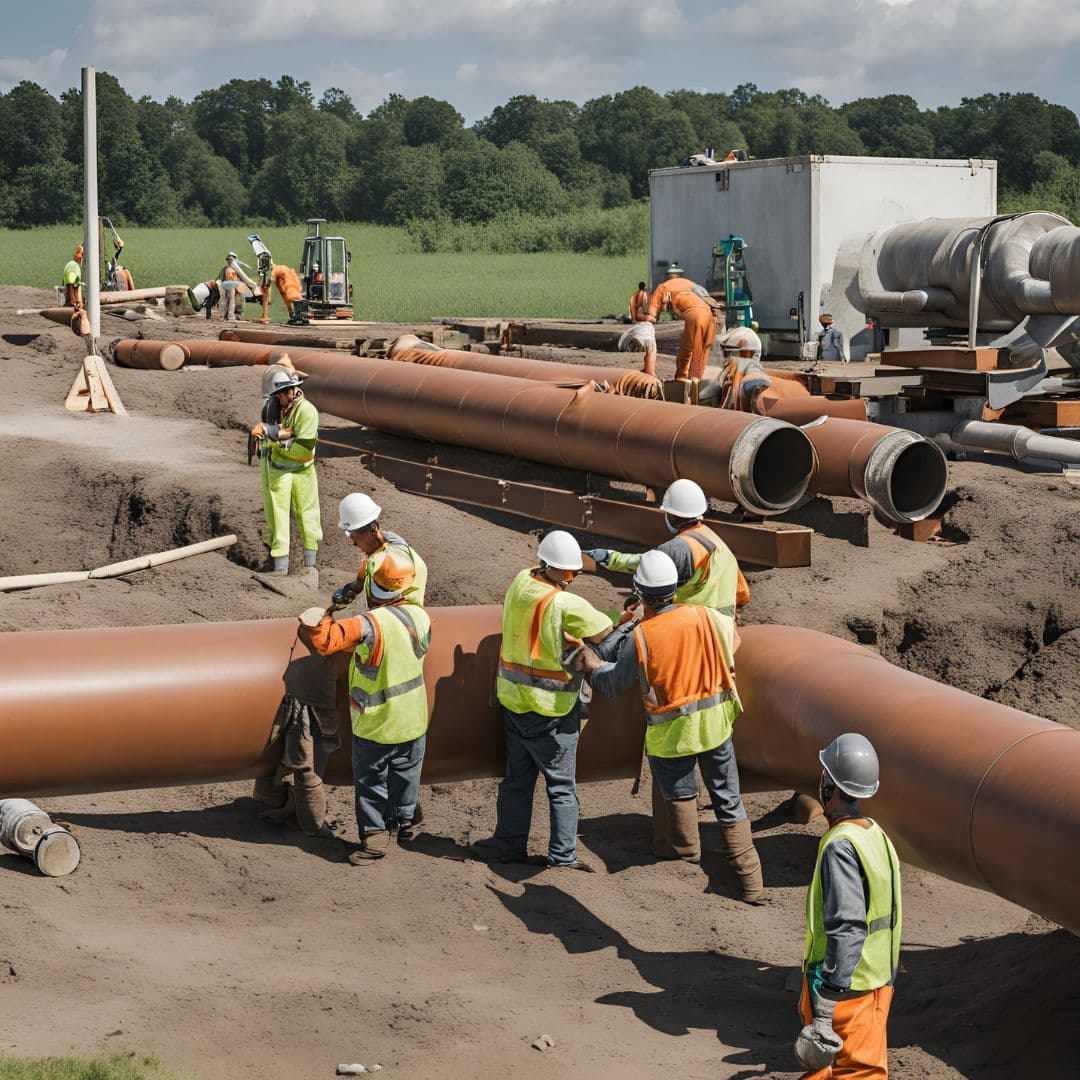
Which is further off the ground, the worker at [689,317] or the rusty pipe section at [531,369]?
the worker at [689,317]

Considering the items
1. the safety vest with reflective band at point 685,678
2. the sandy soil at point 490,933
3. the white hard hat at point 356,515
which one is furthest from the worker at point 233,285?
the safety vest with reflective band at point 685,678

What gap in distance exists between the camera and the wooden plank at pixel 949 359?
570 inches

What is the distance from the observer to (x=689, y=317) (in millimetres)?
14422

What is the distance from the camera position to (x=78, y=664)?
6.52 metres

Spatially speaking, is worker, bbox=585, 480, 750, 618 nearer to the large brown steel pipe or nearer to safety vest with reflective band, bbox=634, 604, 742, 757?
the large brown steel pipe

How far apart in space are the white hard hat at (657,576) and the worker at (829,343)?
1449 cm

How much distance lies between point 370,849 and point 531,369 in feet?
29.0

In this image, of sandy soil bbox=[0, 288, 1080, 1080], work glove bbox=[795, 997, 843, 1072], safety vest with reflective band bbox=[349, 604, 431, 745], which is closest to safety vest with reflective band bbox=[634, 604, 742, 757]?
sandy soil bbox=[0, 288, 1080, 1080]

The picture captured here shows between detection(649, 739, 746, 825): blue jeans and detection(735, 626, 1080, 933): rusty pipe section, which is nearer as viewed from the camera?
detection(735, 626, 1080, 933): rusty pipe section

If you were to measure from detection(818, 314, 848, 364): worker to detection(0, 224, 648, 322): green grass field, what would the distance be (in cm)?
1279

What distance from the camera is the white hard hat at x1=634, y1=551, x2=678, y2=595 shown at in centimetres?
627

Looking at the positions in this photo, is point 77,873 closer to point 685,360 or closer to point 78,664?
point 78,664

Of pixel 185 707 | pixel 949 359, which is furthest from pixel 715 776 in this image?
pixel 949 359

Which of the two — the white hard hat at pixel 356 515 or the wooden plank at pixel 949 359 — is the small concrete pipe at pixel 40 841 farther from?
the wooden plank at pixel 949 359
